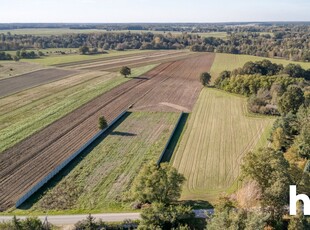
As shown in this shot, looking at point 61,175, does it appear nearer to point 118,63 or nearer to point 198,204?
point 198,204

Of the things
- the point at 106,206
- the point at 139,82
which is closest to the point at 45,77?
the point at 139,82

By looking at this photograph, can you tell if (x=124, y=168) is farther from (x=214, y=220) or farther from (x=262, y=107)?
(x=262, y=107)

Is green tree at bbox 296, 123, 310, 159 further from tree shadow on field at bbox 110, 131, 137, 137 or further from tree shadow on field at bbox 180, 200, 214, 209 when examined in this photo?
tree shadow on field at bbox 110, 131, 137, 137

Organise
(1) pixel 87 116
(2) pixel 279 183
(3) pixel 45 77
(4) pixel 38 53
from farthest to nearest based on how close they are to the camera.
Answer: (4) pixel 38 53 < (3) pixel 45 77 < (1) pixel 87 116 < (2) pixel 279 183

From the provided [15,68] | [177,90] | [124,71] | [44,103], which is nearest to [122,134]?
[44,103]

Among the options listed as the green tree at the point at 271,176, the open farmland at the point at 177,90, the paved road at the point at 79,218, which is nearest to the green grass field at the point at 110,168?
the paved road at the point at 79,218

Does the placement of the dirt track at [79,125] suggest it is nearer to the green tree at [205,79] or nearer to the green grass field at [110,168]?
the green tree at [205,79]

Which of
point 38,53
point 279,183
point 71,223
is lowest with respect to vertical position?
point 71,223
